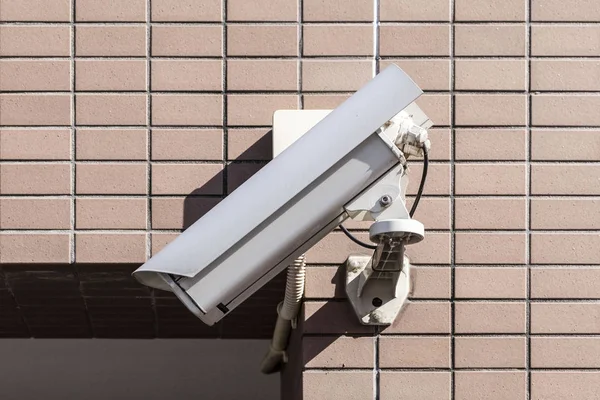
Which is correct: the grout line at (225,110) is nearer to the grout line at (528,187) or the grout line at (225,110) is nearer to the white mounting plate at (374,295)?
the white mounting plate at (374,295)

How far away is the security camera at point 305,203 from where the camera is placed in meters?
2.40

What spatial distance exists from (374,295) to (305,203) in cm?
62

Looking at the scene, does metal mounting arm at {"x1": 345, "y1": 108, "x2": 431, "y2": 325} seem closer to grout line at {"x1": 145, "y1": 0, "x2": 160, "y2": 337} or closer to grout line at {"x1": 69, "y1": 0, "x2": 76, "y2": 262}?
grout line at {"x1": 145, "y1": 0, "x2": 160, "y2": 337}

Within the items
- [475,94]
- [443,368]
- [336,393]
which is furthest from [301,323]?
[475,94]

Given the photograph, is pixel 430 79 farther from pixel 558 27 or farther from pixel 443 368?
pixel 443 368

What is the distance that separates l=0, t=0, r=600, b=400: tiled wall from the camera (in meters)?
3.00

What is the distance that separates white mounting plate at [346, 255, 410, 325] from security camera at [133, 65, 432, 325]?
48 cm

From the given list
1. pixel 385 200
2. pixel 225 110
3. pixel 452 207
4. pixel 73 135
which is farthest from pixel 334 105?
pixel 73 135

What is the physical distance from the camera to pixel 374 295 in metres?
2.94

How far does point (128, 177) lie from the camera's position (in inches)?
120

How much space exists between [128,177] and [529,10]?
4.51ft

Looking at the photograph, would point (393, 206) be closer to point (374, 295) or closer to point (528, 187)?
point (374, 295)

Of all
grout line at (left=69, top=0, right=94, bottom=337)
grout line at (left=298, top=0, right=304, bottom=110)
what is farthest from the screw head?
grout line at (left=69, top=0, right=94, bottom=337)

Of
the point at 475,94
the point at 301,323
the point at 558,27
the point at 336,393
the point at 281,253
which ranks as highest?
the point at 558,27
